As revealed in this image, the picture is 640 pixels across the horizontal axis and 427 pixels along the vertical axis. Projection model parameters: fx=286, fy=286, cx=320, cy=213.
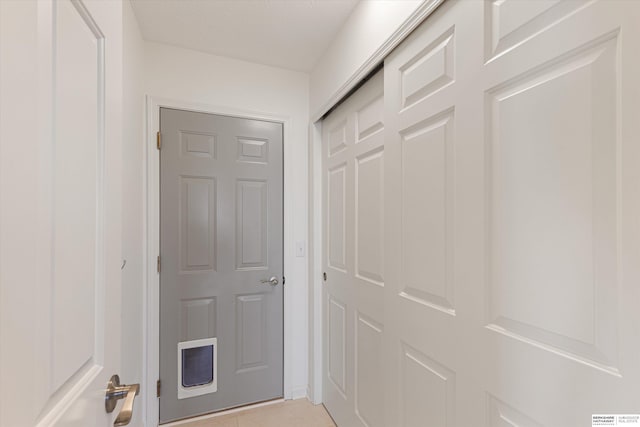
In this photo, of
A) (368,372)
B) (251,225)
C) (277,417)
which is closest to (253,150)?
(251,225)

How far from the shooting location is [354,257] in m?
1.66

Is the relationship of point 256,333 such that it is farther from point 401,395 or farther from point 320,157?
point 320,157

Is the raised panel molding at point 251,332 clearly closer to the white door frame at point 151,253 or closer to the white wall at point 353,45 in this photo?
the white door frame at point 151,253

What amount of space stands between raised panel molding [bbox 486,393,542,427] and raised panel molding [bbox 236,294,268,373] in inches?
62.9

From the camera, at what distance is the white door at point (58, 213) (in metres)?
0.36

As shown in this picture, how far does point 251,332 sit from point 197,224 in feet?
2.86

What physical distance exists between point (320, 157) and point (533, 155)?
5.06 ft

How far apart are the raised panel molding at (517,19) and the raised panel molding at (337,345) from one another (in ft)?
4.92

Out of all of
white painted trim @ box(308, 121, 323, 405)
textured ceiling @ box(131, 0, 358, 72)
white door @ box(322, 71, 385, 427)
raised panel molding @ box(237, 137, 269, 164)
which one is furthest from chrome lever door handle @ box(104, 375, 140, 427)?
textured ceiling @ box(131, 0, 358, 72)

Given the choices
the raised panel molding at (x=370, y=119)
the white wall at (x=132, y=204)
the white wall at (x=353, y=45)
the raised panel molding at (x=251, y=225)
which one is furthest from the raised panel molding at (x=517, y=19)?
Answer: the raised panel molding at (x=251, y=225)

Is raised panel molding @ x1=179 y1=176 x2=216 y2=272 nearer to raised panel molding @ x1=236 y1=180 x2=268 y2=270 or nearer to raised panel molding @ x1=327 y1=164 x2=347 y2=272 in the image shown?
raised panel molding @ x1=236 y1=180 x2=268 y2=270

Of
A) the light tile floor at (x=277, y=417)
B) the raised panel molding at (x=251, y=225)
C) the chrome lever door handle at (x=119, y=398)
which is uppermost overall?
the raised panel molding at (x=251, y=225)

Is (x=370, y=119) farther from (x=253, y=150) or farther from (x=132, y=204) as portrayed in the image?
(x=132, y=204)

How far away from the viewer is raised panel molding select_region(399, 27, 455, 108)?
37.6 inches
